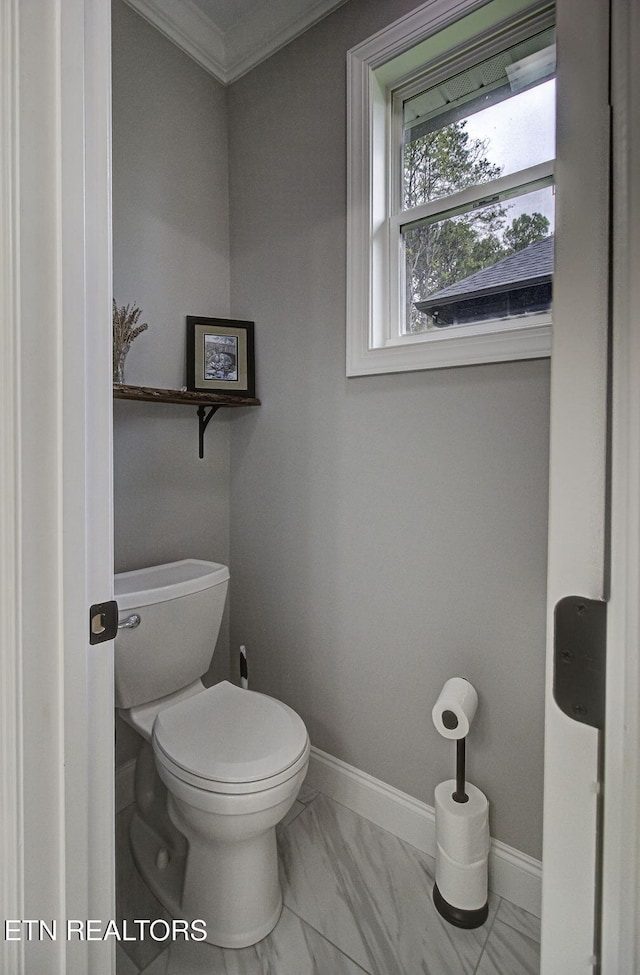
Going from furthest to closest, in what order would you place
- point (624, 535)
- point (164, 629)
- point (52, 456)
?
point (164, 629) → point (52, 456) → point (624, 535)

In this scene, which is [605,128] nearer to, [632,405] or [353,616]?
[632,405]

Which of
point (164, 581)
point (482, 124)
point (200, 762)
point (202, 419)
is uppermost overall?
point (482, 124)

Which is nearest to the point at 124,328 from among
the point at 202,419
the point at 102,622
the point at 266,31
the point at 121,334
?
the point at 121,334

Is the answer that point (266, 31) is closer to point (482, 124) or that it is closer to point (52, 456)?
point (482, 124)

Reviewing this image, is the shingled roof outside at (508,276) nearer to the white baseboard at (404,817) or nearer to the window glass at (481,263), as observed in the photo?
the window glass at (481,263)

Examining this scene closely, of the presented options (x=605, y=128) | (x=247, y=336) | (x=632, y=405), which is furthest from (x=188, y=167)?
(x=632, y=405)

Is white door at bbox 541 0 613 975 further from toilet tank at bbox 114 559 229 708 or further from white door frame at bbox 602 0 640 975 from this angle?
toilet tank at bbox 114 559 229 708

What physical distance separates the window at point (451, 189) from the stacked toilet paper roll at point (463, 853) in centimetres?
119

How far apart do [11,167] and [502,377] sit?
1.11 m

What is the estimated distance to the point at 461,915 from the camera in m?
A: 1.19

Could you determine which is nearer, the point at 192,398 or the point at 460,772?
the point at 460,772

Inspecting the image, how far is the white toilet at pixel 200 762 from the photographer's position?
1.11 m

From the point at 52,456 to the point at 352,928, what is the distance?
133cm

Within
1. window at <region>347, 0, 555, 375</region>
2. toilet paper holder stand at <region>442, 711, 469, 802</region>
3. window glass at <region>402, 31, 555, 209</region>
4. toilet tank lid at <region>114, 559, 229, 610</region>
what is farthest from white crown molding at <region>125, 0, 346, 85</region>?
toilet paper holder stand at <region>442, 711, 469, 802</region>
